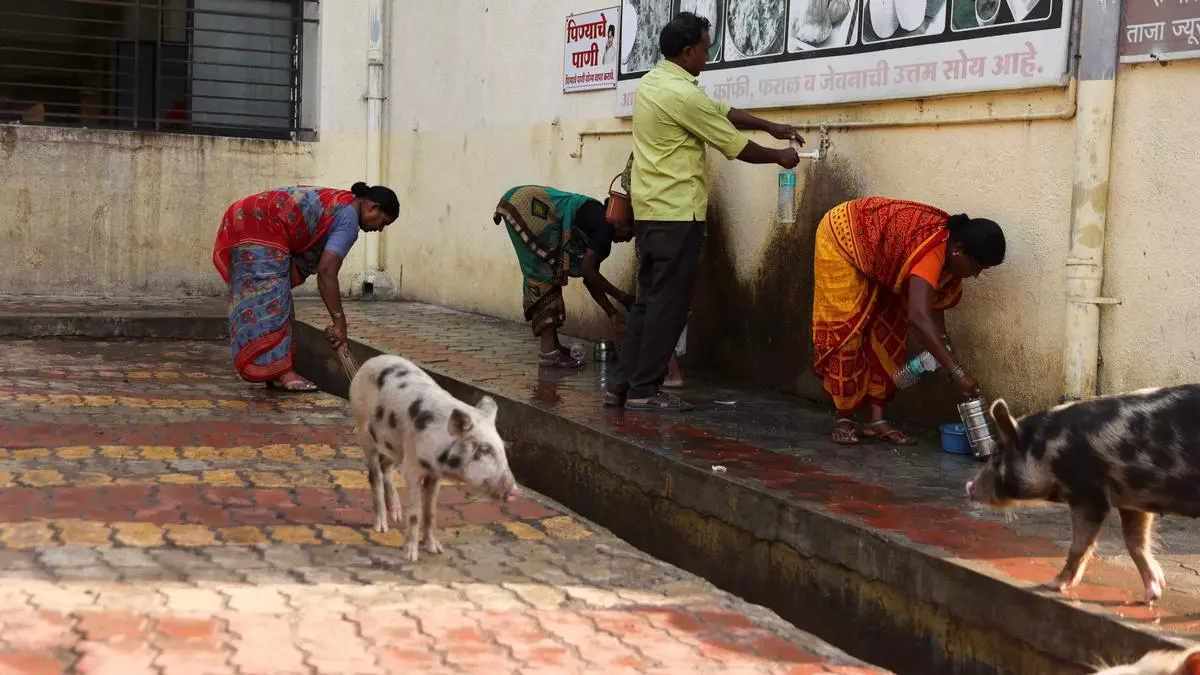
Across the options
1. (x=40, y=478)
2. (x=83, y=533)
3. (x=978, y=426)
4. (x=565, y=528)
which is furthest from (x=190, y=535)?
(x=978, y=426)

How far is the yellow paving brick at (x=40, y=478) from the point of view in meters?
6.22

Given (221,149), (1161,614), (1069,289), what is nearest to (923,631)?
(1161,614)

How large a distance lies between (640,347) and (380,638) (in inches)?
125

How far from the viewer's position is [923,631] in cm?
453

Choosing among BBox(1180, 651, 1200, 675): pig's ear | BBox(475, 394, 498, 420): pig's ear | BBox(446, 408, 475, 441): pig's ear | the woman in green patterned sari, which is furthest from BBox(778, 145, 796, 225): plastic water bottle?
BBox(1180, 651, 1200, 675): pig's ear

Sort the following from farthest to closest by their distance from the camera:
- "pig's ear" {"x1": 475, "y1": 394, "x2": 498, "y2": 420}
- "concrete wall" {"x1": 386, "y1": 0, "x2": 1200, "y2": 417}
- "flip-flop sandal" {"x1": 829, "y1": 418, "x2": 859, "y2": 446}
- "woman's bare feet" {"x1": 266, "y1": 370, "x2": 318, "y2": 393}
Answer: "woman's bare feet" {"x1": 266, "y1": 370, "x2": 318, "y2": 393}
"flip-flop sandal" {"x1": 829, "y1": 418, "x2": 859, "y2": 446}
"concrete wall" {"x1": 386, "y1": 0, "x2": 1200, "y2": 417}
"pig's ear" {"x1": 475, "y1": 394, "x2": 498, "y2": 420}

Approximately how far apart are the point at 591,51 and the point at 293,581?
239 inches

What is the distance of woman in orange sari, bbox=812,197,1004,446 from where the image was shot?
6.04m

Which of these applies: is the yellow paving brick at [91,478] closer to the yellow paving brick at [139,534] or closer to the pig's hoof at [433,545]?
the yellow paving brick at [139,534]

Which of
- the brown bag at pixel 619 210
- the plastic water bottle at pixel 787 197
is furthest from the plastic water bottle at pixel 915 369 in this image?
the brown bag at pixel 619 210

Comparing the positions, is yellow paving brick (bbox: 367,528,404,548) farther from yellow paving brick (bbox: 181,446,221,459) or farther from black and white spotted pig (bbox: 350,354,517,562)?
yellow paving brick (bbox: 181,446,221,459)

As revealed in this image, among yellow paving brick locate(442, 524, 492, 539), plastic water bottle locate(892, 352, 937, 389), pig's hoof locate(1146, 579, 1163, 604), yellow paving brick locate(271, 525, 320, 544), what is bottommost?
yellow paving brick locate(442, 524, 492, 539)

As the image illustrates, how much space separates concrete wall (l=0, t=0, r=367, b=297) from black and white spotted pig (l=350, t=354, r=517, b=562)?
7.92m

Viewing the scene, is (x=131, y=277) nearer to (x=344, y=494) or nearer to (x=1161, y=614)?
(x=344, y=494)
